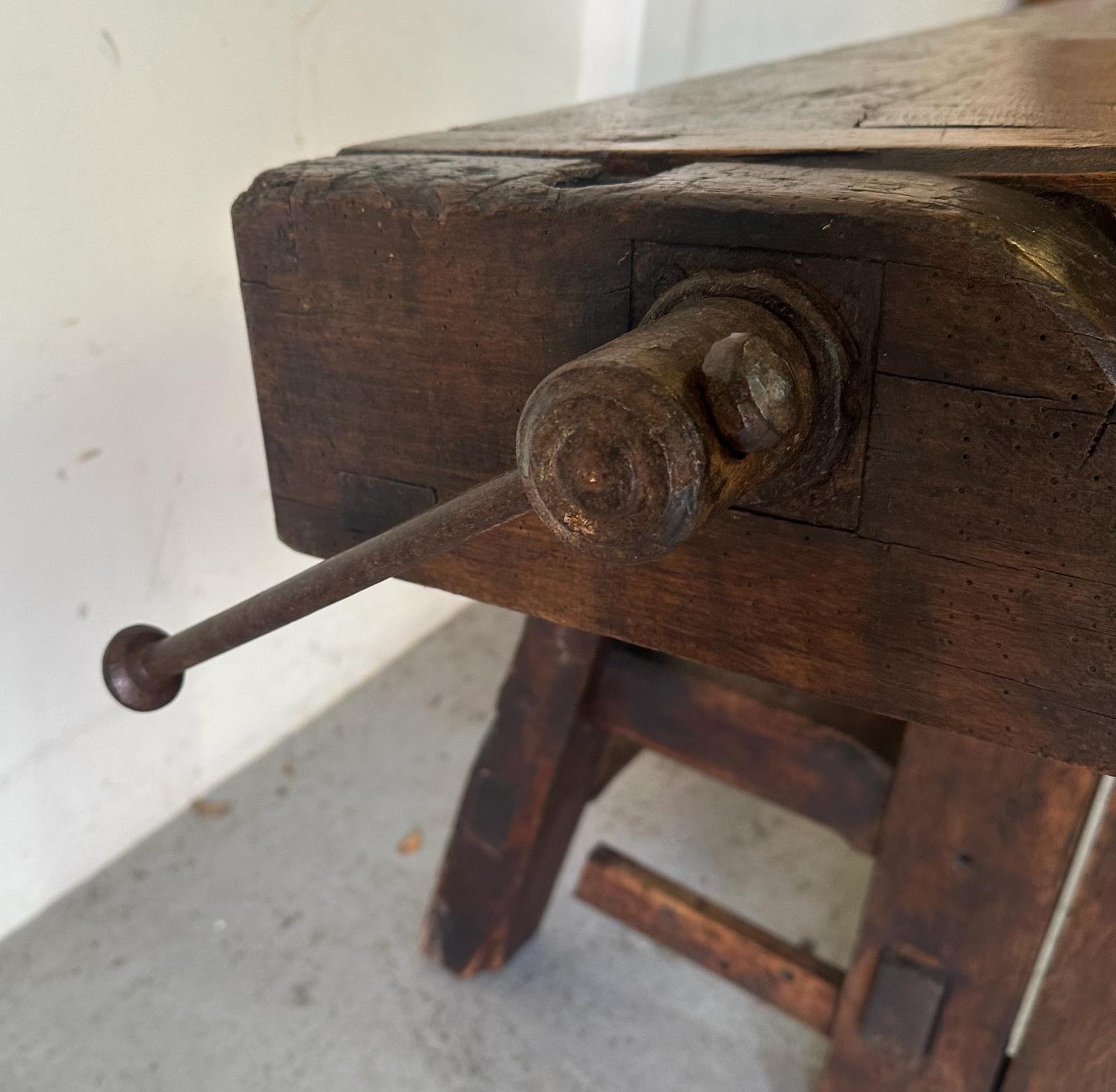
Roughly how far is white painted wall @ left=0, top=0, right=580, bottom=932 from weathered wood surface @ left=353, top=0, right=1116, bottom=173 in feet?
1.76

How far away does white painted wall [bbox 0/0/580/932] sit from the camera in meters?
1.21

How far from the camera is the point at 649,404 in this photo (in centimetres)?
45

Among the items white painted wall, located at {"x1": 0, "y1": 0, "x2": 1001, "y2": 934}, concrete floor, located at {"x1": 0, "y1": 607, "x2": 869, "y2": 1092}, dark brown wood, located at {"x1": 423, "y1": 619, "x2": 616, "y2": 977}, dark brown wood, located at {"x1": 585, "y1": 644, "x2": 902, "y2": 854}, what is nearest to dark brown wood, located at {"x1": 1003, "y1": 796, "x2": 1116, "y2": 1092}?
dark brown wood, located at {"x1": 585, "y1": 644, "x2": 902, "y2": 854}

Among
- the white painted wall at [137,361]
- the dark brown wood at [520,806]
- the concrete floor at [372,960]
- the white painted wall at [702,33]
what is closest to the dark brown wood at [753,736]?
the dark brown wood at [520,806]

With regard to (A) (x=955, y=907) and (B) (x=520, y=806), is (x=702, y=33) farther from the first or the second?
(A) (x=955, y=907)

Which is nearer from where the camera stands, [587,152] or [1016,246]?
[1016,246]

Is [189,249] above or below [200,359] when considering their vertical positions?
above

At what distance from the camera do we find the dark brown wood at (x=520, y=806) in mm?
1231

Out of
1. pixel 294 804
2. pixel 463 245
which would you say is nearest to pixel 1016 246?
pixel 463 245

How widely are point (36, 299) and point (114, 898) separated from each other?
82 cm

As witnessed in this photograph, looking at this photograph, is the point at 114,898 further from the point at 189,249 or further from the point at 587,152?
the point at 587,152

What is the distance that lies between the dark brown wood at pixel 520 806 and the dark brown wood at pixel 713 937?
81mm

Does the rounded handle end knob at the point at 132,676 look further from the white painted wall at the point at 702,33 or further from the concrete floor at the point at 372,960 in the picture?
the white painted wall at the point at 702,33

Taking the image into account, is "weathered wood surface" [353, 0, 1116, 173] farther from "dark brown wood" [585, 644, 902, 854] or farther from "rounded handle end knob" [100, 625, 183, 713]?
"dark brown wood" [585, 644, 902, 854]
